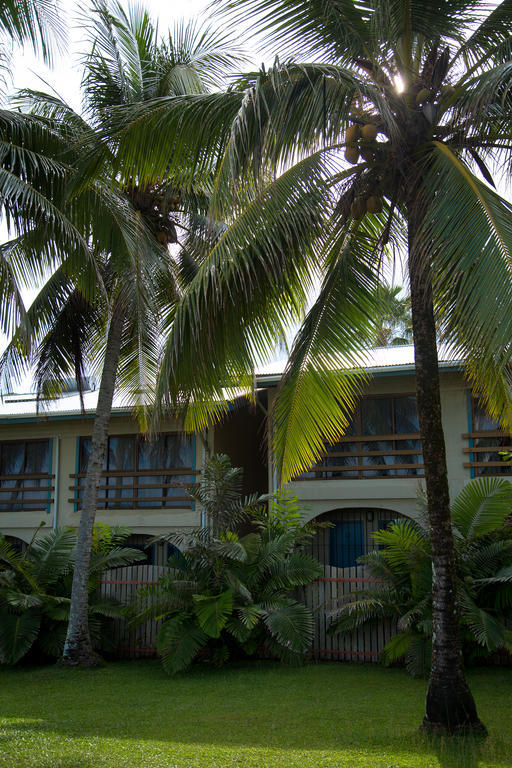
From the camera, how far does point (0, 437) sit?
62.0 feet

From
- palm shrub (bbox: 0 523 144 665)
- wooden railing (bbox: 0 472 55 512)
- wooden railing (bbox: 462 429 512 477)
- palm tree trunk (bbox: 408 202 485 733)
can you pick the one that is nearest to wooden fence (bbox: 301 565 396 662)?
palm shrub (bbox: 0 523 144 665)

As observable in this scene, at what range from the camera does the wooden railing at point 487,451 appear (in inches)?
563

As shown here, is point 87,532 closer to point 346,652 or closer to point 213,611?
point 213,611

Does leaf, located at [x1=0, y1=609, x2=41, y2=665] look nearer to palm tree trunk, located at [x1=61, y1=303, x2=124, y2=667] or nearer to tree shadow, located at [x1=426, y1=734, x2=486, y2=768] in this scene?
palm tree trunk, located at [x1=61, y1=303, x2=124, y2=667]

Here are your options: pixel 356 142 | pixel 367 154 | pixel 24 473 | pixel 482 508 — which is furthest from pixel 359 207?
pixel 24 473

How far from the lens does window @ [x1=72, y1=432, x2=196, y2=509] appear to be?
1739 centimetres

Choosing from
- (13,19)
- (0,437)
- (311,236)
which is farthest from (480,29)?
(0,437)

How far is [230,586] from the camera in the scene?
467 inches

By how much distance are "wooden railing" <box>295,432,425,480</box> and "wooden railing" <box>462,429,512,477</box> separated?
98 centimetres

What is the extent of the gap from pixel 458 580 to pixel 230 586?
3.48 m

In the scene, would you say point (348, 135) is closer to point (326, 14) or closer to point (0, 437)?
point (326, 14)

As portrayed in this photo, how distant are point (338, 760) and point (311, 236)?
185 inches

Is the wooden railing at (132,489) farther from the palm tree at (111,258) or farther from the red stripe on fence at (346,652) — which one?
the red stripe on fence at (346,652)

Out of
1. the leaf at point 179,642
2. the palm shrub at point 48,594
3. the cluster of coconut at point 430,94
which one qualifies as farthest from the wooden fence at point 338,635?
the cluster of coconut at point 430,94
